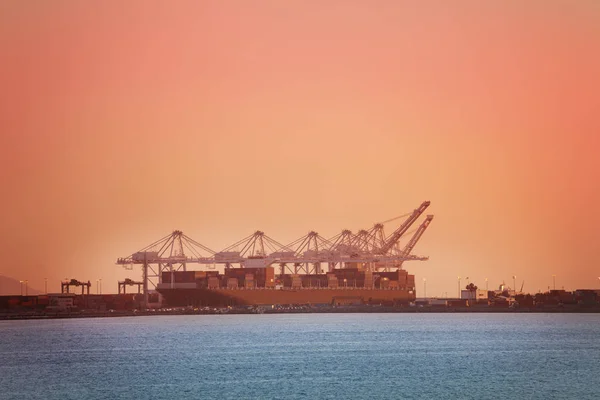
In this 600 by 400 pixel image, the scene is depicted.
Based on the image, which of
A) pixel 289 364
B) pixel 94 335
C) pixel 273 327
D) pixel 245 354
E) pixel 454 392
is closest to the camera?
pixel 454 392

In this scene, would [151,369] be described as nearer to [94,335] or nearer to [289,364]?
[289,364]

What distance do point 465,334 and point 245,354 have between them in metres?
41.1

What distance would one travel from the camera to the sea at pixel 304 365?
67250mm

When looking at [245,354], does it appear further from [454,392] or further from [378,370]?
[454,392]

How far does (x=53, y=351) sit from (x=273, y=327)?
167 ft

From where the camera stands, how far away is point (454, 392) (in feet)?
216

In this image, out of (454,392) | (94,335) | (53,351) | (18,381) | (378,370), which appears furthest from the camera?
(94,335)

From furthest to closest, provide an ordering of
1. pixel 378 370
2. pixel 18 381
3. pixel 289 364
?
pixel 289 364 < pixel 378 370 < pixel 18 381

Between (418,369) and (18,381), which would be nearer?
(18,381)

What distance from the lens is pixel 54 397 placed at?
6588 cm

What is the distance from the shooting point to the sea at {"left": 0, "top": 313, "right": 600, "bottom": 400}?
6725 cm

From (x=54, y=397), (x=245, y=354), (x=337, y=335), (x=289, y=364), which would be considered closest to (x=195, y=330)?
(x=337, y=335)

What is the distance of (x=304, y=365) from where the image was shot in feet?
278

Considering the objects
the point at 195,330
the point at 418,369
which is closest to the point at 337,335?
the point at 195,330
